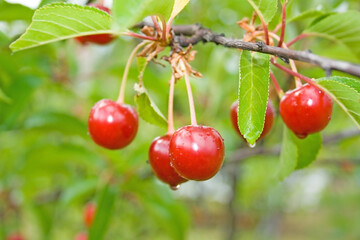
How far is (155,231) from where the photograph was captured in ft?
13.4

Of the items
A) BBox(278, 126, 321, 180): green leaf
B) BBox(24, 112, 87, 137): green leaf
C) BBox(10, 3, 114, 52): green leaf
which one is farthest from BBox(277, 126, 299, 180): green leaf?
BBox(24, 112, 87, 137): green leaf

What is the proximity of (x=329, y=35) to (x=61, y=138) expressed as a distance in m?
2.86

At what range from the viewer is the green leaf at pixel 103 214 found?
6.24ft

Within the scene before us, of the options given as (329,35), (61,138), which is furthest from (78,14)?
(61,138)

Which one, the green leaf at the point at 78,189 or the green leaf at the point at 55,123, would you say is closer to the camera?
the green leaf at the point at 55,123

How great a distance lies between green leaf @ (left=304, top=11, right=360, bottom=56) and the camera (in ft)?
4.25

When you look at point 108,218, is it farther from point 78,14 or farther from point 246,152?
point 78,14

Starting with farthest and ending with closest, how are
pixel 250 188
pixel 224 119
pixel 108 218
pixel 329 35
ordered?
pixel 250 188
pixel 224 119
pixel 108 218
pixel 329 35

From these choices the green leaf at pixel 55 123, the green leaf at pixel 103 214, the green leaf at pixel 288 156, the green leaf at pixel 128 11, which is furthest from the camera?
the green leaf at pixel 55 123

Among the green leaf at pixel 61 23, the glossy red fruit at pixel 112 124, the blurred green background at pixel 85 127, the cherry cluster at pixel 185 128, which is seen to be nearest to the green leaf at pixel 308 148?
the cherry cluster at pixel 185 128

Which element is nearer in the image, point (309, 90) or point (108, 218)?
point (309, 90)

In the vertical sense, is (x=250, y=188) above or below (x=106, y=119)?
below

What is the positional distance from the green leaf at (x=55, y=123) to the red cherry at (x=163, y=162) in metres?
1.07

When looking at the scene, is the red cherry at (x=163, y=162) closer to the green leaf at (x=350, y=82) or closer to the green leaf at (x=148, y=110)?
the green leaf at (x=148, y=110)
